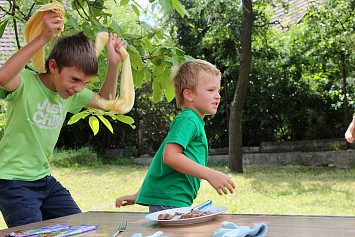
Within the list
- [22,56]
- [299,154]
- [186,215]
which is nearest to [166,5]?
[22,56]

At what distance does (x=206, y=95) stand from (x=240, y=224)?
89 cm

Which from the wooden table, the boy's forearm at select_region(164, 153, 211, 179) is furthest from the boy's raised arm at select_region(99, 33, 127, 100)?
the wooden table

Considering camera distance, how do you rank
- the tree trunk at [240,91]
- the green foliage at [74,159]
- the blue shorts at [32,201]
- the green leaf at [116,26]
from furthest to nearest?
the green foliage at [74,159], the tree trunk at [240,91], the green leaf at [116,26], the blue shorts at [32,201]

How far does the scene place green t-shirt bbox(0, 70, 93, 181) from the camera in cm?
194

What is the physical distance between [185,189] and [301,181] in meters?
5.28


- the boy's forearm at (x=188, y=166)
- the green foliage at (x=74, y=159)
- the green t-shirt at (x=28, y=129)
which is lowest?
the green foliage at (x=74, y=159)

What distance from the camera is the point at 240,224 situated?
1287 mm

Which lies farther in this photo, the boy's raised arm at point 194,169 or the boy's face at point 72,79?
the boy's face at point 72,79

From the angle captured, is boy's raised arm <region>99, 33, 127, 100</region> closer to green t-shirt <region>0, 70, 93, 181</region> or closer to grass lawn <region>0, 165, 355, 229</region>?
green t-shirt <region>0, 70, 93, 181</region>

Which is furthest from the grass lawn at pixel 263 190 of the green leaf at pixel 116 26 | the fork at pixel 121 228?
the fork at pixel 121 228

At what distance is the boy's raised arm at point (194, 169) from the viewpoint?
1468 mm

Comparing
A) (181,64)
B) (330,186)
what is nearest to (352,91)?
(330,186)

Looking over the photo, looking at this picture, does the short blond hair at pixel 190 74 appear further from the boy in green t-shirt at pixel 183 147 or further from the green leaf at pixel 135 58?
the green leaf at pixel 135 58

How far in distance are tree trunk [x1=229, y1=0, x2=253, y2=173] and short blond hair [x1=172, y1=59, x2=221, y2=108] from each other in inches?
236
